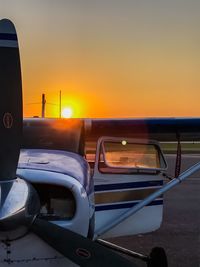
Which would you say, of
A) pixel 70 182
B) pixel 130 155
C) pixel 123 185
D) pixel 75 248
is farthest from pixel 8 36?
pixel 130 155

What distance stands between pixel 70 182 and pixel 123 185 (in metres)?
2.16

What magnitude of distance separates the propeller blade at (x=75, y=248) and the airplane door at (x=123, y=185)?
6.11 feet

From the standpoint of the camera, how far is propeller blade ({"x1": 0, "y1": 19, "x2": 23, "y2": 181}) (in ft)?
13.1

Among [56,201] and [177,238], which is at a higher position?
[56,201]

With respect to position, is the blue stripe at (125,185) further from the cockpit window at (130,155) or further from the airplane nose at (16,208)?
the airplane nose at (16,208)

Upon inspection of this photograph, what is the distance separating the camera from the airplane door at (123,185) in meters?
6.15

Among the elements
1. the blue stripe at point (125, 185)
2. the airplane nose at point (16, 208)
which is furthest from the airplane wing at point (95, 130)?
the airplane nose at point (16, 208)

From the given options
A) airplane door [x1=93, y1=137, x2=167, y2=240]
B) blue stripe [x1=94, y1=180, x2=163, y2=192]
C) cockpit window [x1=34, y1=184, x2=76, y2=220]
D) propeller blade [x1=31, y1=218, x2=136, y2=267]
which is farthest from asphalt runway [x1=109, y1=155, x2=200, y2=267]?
propeller blade [x1=31, y1=218, x2=136, y2=267]

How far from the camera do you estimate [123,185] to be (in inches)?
251

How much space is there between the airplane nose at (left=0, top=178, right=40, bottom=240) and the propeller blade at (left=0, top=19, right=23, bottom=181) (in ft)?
0.43

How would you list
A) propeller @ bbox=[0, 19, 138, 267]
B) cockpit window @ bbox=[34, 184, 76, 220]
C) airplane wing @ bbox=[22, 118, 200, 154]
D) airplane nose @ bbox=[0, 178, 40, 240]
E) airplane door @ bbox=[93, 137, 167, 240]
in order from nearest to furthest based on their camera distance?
airplane nose @ bbox=[0, 178, 40, 240] < propeller @ bbox=[0, 19, 138, 267] < cockpit window @ bbox=[34, 184, 76, 220] < airplane wing @ bbox=[22, 118, 200, 154] < airplane door @ bbox=[93, 137, 167, 240]

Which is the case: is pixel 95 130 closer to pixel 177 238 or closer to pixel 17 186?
pixel 177 238

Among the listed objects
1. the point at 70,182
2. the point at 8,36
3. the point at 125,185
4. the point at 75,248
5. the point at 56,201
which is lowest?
the point at 125,185

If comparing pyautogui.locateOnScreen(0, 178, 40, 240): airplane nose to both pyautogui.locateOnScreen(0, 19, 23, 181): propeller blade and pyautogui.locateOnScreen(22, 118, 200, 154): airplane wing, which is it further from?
pyautogui.locateOnScreen(22, 118, 200, 154): airplane wing
